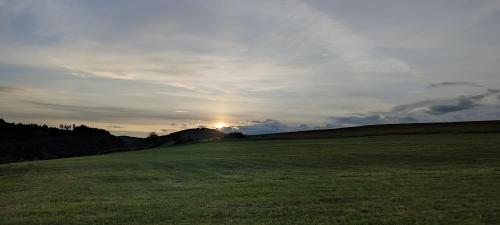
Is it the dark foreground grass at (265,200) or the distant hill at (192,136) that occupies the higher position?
the distant hill at (192,136)

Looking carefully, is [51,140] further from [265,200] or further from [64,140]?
[265,200]

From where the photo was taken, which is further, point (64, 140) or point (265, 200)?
point (64, 140)

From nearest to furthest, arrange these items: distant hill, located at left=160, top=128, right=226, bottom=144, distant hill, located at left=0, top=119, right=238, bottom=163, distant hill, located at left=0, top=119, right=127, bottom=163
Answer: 1. distant hill, located at left=160, top=128, right=226, bottom=144
2. distant hill, located at left=0, top=119, right=238, bottom=163
3. distant hill, located at left=0, top=119, right=127, bottom=163

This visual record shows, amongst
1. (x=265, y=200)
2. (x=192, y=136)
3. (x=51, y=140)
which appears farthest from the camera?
(x=51, y=140)

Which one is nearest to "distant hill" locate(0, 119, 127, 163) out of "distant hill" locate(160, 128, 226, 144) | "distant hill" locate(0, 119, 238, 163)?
"distant hill" locate(0, 119, 238, 163)

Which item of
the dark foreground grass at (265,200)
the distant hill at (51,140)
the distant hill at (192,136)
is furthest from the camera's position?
the distant hill at (51,140)

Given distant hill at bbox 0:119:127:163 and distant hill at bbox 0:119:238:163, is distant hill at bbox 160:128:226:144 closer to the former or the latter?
distant hill at bbox 0:119:238:163

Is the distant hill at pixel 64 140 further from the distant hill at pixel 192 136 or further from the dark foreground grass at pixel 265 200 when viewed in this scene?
the dark foreground grass at pixel 265 200

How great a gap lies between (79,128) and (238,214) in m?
197

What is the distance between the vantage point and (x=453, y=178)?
1064 inches

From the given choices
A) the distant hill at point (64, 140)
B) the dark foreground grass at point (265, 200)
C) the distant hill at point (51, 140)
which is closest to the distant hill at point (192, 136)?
the distant hill at point (64, 140)

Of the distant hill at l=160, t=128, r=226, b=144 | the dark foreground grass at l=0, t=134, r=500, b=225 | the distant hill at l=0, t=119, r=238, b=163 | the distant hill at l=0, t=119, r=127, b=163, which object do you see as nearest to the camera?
the dark foreground grass at l=0, t=134, r=500, b=225

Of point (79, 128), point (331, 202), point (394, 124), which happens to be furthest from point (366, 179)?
point (79, 128)

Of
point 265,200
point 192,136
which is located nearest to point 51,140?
point 192,136
